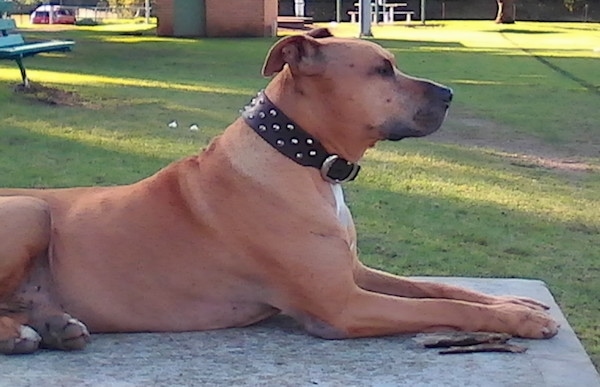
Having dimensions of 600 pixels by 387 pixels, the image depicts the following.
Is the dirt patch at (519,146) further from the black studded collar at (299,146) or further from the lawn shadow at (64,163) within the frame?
the black studded collar at (299,146)

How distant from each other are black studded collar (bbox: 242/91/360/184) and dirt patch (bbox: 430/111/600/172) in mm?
6528

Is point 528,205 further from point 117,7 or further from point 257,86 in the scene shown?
point 117,7

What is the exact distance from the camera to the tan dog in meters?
3.99

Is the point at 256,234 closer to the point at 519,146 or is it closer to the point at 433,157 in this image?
the point at 433,157

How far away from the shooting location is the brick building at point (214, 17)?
3375 cm

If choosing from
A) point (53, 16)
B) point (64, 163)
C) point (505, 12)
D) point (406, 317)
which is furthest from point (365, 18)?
point (406, 317)

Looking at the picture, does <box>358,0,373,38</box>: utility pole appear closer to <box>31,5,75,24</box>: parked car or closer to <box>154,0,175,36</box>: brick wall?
<box>154,0,175,36</box>: brick wall

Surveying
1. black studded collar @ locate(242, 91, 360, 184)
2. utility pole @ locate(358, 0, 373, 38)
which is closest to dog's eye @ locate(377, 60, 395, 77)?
black studded collar @ locate(242, 91, 360, 184)

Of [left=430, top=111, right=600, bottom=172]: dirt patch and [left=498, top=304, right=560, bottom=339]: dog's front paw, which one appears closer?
[left=498, top=304, right=560, bottom=339]: dog's front paw

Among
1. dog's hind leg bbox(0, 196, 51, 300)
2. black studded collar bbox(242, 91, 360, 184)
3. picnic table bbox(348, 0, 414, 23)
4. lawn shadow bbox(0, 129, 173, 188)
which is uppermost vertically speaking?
black studded collar bbox(242, 91, 360, 184)

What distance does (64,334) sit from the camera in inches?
154

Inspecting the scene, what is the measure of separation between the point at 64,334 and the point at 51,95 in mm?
10914

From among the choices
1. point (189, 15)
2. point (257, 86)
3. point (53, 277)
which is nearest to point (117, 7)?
point (189, 15)

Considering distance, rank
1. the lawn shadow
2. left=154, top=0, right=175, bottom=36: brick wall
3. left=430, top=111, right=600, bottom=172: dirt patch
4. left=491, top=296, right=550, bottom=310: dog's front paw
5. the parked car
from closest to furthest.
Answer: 1. left=491, top=296, right=550, bottom=310: dog's front paw
2. the lawn shadow
3. left=430, top=111, right=600, bottom=172: dirt patch
4. left=154, top=0, right=175, bottom=36: brick wall
5. the parked car
